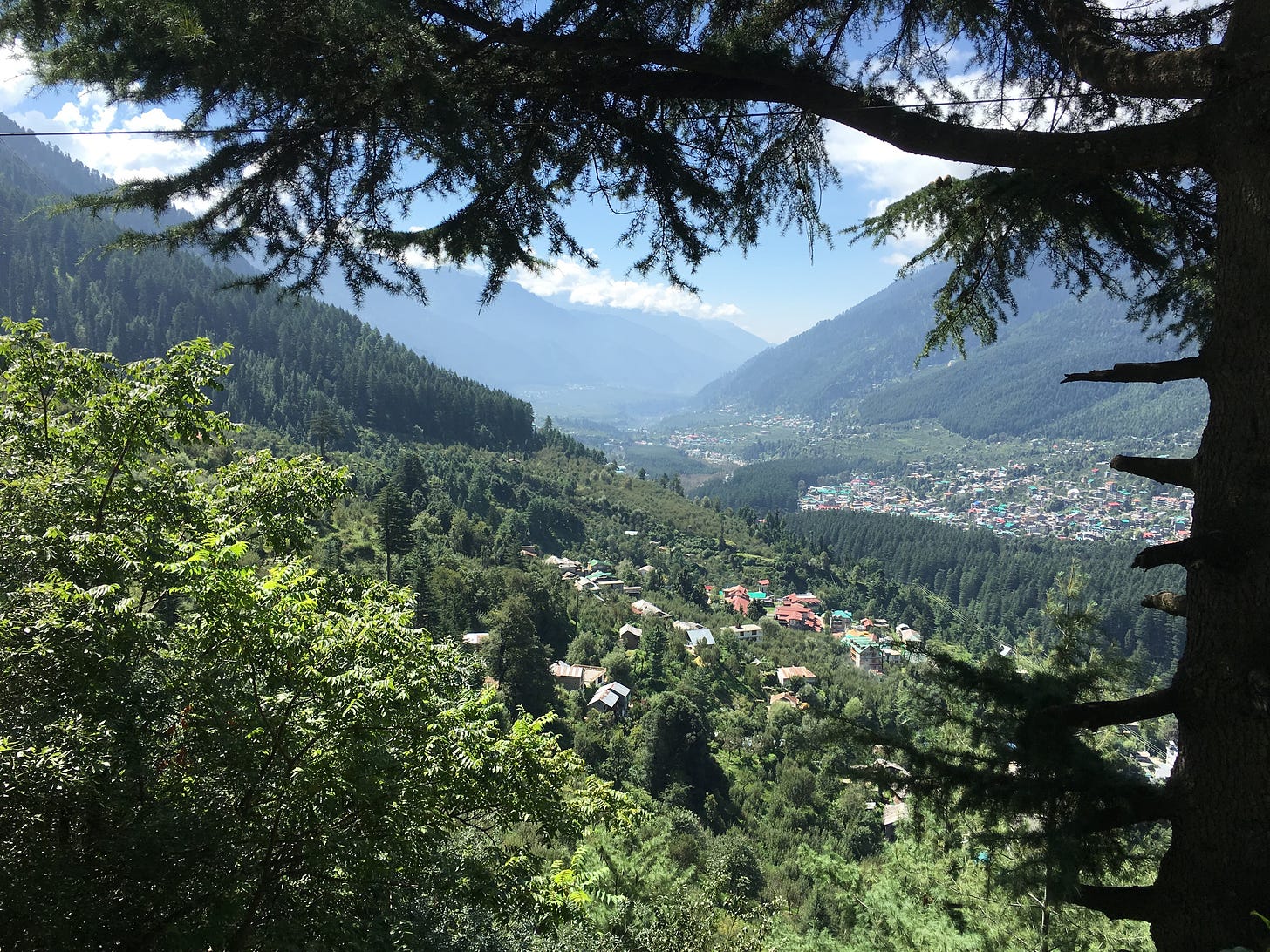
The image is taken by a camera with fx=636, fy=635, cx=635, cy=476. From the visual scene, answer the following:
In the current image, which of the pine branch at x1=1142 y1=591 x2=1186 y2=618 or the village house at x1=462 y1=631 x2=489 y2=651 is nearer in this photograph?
the pine branch at x1=1142 y1=591 x2=1186 y2=618

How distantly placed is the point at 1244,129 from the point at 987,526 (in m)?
120

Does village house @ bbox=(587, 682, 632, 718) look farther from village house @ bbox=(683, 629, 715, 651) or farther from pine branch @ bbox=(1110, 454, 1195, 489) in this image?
pine branch @ bbox=(1110, 454, 1195, 489)

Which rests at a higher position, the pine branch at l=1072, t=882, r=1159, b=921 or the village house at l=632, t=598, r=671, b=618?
the pine branch at l=1072, t=882, r=1159, b=921

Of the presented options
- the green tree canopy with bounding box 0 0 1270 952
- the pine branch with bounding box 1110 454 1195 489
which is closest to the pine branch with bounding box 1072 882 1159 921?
the green tree canopy with bounding box 0 0 1270 952

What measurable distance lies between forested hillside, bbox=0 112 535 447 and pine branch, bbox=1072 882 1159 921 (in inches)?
2693

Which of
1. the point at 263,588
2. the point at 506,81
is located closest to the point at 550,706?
the point at 263,588

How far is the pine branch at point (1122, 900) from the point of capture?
1.85 metres

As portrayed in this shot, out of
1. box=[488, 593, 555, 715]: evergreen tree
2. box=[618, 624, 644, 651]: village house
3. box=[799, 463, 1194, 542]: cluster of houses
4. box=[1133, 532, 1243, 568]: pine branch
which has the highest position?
box=[1133, 532, 1243, 568]: pine branch

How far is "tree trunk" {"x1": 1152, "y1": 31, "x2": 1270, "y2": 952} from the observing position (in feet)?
5.50

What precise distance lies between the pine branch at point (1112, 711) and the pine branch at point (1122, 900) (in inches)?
18.3

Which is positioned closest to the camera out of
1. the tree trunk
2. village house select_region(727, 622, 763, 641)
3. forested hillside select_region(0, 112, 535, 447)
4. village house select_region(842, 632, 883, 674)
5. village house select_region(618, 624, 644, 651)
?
the tree trunk

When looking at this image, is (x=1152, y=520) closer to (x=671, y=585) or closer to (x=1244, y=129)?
(x=671, y=585)

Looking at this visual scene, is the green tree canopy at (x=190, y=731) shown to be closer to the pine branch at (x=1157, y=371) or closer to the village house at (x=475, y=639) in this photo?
the pine branch at (x=1157, y=371)

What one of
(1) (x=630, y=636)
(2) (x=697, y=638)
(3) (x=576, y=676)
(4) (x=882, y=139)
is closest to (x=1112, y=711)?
(4) (x=882, y=139)
